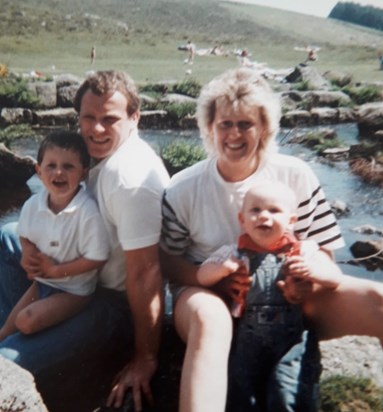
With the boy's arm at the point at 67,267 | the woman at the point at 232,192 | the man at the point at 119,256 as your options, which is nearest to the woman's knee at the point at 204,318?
the woman at the point at 232,192

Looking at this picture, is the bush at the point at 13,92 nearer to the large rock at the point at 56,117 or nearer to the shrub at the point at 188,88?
the large rock at the point at 56,117

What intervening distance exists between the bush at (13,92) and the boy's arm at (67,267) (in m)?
1.17

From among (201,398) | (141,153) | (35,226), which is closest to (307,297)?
(201,398)

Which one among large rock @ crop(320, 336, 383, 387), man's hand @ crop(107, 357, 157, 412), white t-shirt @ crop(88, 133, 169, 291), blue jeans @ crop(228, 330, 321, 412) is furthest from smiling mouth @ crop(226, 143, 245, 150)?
large rock @ crop(320, 336, 383, 387)

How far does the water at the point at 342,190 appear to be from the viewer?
2.86m

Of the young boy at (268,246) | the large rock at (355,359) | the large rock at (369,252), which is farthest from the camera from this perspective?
the large rock at (369,252)

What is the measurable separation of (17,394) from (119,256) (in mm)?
549

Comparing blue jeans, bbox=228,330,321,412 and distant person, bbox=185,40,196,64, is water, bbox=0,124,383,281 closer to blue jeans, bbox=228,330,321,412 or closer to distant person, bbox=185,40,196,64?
distant person, bbox=185,40,196,64

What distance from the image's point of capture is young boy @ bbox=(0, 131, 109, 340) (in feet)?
5.74

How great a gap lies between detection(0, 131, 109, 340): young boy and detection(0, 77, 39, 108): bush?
99 cm

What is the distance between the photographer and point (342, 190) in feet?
9.55

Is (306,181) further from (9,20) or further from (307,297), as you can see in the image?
(9,20)

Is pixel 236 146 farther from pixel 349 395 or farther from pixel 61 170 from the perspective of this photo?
pixel 349 395

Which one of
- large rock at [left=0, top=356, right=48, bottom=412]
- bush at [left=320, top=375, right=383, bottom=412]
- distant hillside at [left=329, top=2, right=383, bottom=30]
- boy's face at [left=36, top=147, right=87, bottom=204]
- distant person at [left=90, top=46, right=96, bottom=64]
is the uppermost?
distant hillside at [left=329, top=2, right=383, bottom=30]
